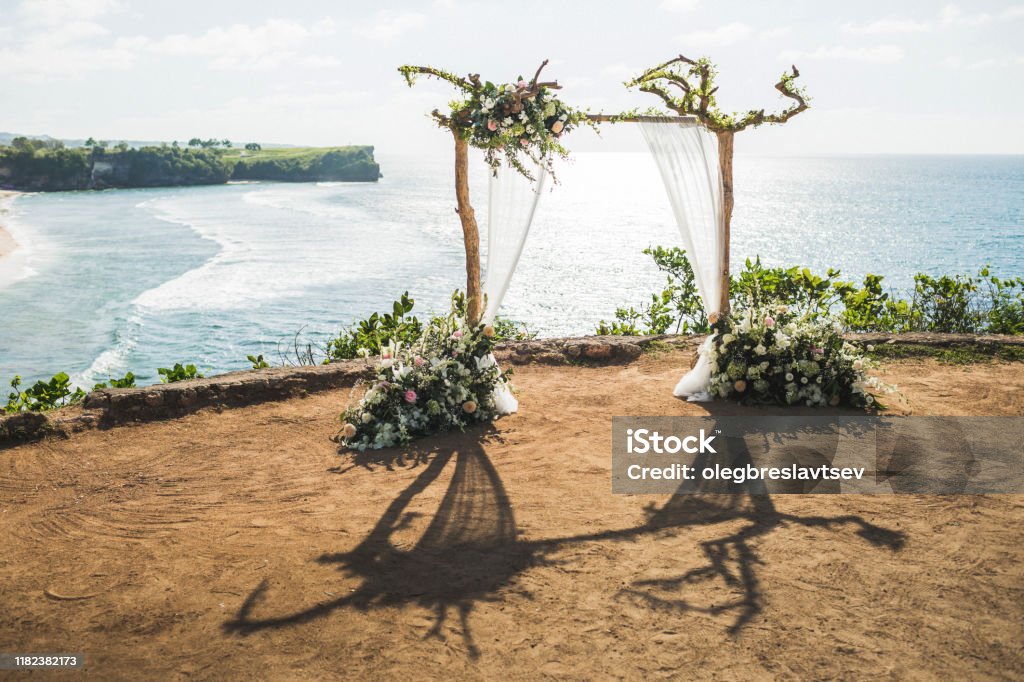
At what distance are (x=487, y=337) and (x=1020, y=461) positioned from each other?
4006 millimetres

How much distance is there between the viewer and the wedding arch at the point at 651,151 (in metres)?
5.69

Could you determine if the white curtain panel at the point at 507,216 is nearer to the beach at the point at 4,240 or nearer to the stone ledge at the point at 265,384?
the stone ledge at the point at 265,384

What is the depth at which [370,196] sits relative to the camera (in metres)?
72.3

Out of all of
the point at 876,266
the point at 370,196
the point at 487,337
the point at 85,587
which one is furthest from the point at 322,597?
the point at 370,196

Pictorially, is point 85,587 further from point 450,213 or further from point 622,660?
point 450,213

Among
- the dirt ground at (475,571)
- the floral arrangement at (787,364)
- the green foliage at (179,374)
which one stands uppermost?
the floral arrangement at (787,364)

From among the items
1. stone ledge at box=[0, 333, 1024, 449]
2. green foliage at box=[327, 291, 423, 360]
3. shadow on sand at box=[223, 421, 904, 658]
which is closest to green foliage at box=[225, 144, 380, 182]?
green foliage at box=[327, 291, 423, 360]

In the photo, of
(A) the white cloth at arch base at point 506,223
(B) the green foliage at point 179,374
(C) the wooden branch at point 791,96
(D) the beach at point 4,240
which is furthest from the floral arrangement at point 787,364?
(D) the beach at point 4,240

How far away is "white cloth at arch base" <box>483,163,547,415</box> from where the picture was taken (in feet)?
19.9

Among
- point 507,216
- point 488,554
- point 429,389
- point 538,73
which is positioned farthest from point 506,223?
point 488,554

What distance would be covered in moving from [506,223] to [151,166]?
80000 millimetres

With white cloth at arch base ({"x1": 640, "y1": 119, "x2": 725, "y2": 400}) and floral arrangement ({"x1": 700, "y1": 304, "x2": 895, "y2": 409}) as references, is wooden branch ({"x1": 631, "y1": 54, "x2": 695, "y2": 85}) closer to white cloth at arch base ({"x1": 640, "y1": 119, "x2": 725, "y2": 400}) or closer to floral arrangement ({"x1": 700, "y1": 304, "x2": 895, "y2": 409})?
white cloth at arch base ({"x1": 640, "y1": 119, "x2": 725, "y2": 400})

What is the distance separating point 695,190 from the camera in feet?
21.4

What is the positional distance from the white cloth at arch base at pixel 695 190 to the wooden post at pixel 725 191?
1.5 inches
